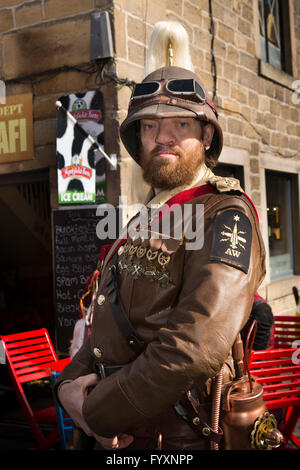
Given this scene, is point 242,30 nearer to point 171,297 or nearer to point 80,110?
point 80,110

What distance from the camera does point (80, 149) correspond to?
424 cm

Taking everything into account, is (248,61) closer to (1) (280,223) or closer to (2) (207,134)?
(1) (280,223)

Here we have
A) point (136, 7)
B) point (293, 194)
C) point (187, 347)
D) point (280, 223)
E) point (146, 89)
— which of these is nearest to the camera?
point (187, 347)

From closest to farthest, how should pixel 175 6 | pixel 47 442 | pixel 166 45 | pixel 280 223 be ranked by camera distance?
1. pixel 166 45
2. pixel 47 442
3. pixel 175 6
4. pixel 280 223

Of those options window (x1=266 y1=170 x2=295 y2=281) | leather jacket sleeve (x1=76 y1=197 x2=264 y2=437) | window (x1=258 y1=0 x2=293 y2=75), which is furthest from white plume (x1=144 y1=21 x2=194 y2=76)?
window (x1=258 y1=0 x2=293 y2=75)

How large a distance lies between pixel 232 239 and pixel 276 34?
7.30 meters

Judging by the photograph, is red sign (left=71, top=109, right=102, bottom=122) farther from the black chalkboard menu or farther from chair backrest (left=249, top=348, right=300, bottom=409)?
chair backrest (left=249, top=348, right=300, bottom=409)

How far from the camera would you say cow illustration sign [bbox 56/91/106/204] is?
4.20 m

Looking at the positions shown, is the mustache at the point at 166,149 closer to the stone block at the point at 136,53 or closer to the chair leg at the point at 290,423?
the chair leg at the point at 290,423

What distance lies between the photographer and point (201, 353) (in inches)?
51.3

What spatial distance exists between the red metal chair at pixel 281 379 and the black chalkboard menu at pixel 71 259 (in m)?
1.89

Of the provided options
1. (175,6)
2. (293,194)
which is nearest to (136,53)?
(175,6)

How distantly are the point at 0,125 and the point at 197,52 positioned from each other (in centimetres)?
241

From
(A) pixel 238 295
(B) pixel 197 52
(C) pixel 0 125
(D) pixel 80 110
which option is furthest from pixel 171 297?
(B) pixel 197 52
